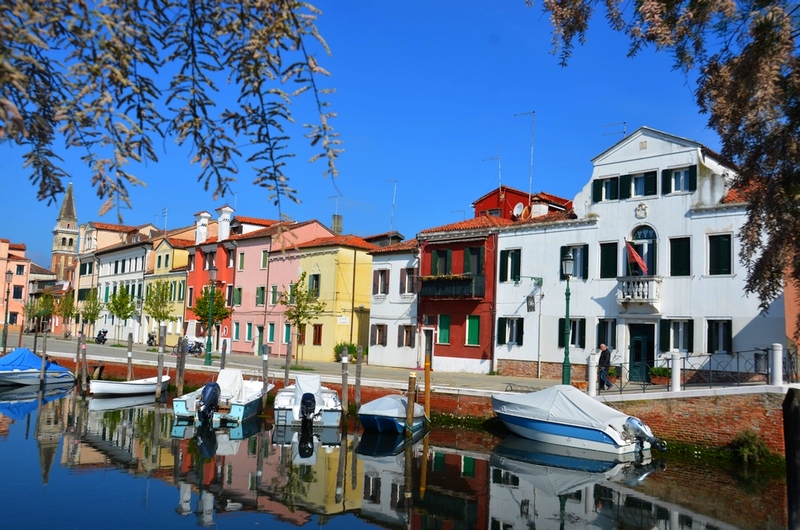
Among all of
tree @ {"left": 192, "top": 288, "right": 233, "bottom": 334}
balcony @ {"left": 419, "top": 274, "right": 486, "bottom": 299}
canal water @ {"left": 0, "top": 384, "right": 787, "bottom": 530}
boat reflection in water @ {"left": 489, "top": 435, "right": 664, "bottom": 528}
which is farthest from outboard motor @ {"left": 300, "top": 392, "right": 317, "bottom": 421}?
tree @ {"left": 192, "top": 288, "right": 233, "bottom": 334}

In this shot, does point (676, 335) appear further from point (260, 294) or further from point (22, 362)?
point (22, 362)

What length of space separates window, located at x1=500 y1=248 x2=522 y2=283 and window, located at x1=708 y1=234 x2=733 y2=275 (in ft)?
28.9

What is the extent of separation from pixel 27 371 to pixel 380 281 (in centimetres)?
1864

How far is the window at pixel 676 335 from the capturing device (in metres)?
26.3

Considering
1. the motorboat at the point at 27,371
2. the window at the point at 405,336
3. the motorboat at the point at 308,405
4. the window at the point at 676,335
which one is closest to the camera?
the motorboat at the point at 308,405

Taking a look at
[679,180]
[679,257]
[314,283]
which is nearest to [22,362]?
[314,283]

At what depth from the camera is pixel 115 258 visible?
65.8 meters

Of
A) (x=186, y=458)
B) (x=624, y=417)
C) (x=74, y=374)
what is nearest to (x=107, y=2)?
(x=186, y=458)

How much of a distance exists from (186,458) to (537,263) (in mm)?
18151

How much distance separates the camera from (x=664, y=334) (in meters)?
26.8

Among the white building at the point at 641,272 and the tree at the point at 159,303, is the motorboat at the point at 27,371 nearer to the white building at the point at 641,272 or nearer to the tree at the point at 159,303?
the tree at the point at 159,303

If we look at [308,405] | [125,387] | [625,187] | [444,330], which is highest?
[625,187]

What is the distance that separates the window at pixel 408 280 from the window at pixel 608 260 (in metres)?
11.1

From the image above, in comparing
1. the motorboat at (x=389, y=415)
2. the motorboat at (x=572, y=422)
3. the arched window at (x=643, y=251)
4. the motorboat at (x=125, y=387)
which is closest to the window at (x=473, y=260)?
the arched window at (x=643, y=251)
